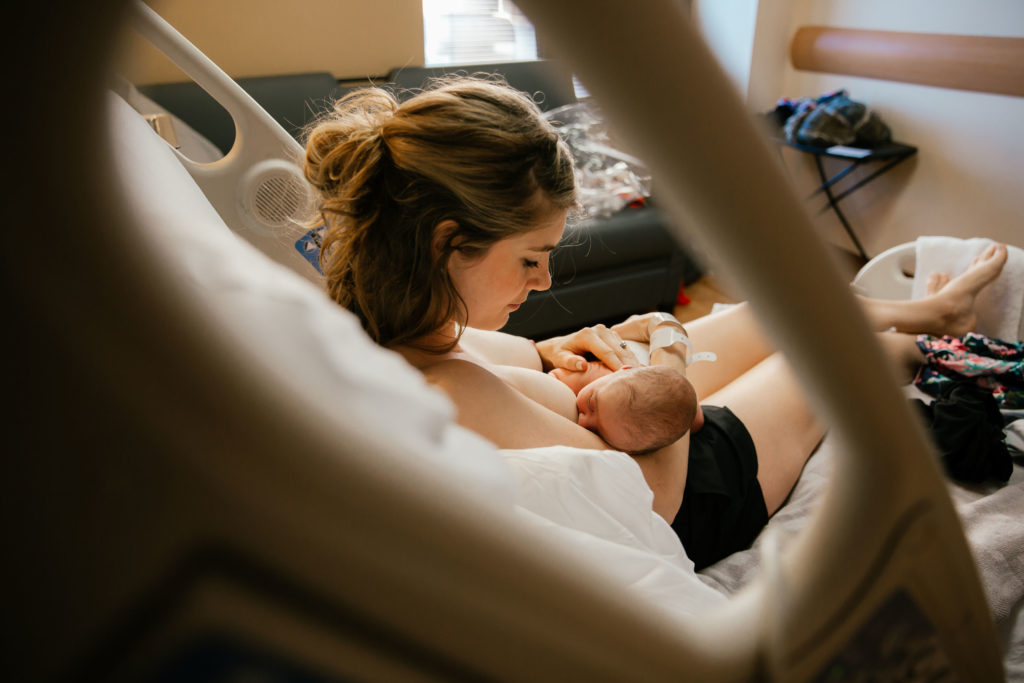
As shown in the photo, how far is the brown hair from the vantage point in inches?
→ 35.0

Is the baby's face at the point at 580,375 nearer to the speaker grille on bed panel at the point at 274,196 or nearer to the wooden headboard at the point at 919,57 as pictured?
the speaker grille on bed panel at the point at 274,196

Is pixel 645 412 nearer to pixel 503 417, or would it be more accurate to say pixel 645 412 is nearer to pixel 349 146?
pixel 503 417

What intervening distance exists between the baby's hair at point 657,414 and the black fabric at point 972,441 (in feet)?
1.53

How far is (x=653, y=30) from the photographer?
0.55 feet

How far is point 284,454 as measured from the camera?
16cm

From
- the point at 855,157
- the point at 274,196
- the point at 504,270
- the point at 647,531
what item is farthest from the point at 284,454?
the point at 855,157

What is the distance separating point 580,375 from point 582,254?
1.09m

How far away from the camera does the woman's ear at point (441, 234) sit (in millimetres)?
920

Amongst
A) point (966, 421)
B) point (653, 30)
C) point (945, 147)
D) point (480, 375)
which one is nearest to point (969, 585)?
point (653, 30)

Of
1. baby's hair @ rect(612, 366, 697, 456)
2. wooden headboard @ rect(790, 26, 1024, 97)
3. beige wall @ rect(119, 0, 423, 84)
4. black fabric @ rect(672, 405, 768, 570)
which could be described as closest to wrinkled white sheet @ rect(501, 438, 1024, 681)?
black fabric @ rect(672, 405, 768, 570)

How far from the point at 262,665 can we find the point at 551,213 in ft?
2.82

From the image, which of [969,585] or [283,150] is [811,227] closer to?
[969,585]

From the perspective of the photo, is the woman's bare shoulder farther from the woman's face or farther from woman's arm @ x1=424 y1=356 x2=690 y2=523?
the woman's face

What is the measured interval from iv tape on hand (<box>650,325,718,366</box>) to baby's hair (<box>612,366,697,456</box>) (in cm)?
36
